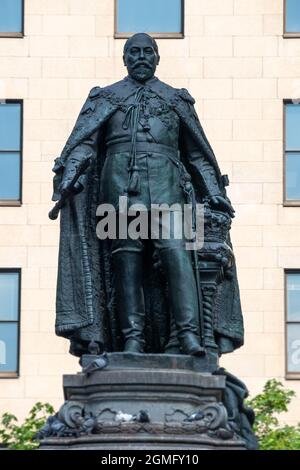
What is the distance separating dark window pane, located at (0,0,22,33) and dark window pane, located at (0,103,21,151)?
1.51 m

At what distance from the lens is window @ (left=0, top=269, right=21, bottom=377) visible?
47.8m

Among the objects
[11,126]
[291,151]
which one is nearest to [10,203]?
[11,126]

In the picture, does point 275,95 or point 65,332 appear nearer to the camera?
point 65,332

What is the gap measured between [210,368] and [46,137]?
77.9 ft

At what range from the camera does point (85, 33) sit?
4897 cm

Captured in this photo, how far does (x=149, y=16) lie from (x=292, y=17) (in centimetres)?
281

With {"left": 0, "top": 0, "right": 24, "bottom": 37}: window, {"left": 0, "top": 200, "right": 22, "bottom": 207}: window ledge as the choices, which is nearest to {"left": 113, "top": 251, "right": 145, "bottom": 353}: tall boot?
{"left": 0, "top": 200, "right": 22, "bottom": 207}: window ledge

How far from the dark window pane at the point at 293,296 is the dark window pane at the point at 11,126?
583cm

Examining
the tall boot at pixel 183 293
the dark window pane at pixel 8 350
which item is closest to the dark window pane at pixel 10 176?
the dark window pane at pixel 8 350

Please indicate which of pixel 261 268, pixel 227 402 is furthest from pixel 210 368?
pixel 261 268

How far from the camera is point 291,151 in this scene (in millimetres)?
48781

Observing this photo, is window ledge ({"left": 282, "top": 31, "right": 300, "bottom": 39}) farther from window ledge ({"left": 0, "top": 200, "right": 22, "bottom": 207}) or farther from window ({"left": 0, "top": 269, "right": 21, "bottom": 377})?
window ({"left": 0, "top": 269, "right": 21, "bottom": 377})
